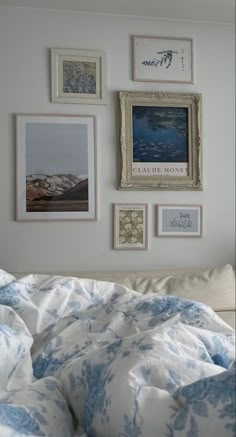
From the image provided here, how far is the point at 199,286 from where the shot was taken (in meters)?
2.42

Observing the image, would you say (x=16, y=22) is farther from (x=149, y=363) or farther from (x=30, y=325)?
(x=149, y=363)

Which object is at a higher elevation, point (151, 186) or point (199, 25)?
point (199, 25)

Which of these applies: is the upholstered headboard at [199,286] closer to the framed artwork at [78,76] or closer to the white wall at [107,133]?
the white wall at [107,133]

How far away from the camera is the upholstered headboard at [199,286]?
2382 mm

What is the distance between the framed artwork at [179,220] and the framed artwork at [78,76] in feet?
2.26

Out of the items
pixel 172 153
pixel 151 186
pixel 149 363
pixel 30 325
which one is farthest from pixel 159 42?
pixel 149 363

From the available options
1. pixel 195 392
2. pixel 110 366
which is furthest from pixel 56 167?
pixel 195 392

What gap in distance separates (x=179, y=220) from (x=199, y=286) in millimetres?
503

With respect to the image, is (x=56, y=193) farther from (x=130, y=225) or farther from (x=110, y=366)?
(x=110, y=366)

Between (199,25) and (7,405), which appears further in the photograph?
(199,25)

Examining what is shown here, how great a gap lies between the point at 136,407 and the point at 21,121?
205cm

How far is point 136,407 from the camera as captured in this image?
0.82 meters

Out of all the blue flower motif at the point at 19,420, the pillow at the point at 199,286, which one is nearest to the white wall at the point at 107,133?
the pillow at the point at 199,286

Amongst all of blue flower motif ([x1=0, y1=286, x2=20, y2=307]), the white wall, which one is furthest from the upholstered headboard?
blue flower motif ([x1=0, y1=286, x2=20, y2=307])
